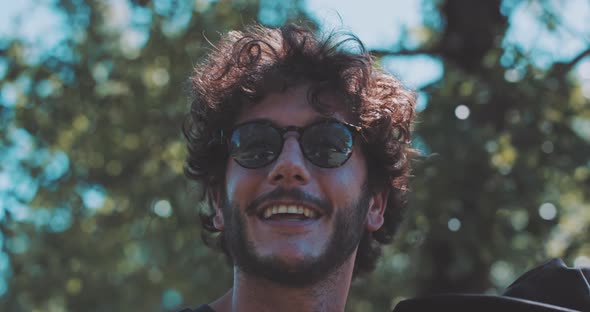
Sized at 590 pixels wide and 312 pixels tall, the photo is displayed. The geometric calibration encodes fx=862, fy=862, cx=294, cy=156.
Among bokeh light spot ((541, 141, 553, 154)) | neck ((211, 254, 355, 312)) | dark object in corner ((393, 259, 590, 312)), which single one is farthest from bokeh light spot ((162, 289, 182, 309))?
dark object in corner ((393, 259, 590, 312))

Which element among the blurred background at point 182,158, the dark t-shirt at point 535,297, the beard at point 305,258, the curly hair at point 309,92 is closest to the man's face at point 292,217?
the beard at point 305,258

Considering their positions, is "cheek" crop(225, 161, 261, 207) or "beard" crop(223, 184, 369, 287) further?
"cheek" crop(225, 161, 261, 207)

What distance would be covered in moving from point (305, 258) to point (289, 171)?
0.88ft

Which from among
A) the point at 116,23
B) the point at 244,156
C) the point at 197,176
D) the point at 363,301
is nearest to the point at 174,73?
the point at 116,23

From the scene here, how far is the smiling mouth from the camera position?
2.58 metres

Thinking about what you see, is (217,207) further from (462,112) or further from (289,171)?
(462,112)

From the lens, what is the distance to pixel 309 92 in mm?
2799

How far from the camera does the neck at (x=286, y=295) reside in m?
2.61

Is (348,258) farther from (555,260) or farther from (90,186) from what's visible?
(90,186)

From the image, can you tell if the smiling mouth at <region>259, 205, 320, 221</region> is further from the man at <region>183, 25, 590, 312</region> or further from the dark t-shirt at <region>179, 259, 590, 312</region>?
the dark t-shirt at <region>179, 259, 590, 312</region>

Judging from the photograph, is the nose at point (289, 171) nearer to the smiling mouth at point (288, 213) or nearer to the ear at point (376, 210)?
the smiling mouth at point (288, 213)

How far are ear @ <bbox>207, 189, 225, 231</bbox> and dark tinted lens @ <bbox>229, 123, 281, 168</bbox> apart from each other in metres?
0.26

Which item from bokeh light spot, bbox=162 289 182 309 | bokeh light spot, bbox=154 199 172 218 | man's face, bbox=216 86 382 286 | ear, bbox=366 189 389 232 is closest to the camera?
man's face, bbox=216 86 382 286

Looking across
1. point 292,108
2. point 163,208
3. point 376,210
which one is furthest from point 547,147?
point 292,108
